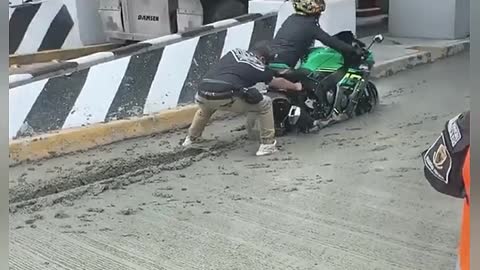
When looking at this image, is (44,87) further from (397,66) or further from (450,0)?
(450,0)

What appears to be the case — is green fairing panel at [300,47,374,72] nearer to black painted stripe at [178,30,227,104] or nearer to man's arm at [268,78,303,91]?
man's arm at [268,78,303,91]

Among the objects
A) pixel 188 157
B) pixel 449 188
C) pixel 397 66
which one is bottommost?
pixel 397 66

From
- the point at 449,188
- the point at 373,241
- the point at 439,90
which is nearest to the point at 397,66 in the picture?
the point at 439,90

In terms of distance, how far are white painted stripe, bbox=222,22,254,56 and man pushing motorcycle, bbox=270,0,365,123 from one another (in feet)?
3.55

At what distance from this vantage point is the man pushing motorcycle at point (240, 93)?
6.56 meters

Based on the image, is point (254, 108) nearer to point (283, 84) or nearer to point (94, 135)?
point (283, 84)

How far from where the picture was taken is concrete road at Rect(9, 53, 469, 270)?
457 centimetres

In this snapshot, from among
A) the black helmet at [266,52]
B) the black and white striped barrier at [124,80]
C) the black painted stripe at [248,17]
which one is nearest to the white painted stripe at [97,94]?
the black and white striped barrier at [124,80]

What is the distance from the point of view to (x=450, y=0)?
1145cm

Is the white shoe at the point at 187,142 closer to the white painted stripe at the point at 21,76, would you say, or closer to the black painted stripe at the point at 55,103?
the black painted stripe at the point at 55,103

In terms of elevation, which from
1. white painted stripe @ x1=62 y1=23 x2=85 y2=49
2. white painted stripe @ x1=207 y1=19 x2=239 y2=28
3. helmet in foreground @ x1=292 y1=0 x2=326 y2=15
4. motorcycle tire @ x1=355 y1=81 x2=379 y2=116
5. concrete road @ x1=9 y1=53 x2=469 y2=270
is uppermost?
helmet in foreground @ x1=292 y1=0 x2=326 y2=15

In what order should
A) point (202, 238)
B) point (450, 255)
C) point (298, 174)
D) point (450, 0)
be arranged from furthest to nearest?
point (450, 0) → point (298, 174) → point (202, 238) → point (450, 255)

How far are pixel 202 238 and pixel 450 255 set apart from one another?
1459 mm

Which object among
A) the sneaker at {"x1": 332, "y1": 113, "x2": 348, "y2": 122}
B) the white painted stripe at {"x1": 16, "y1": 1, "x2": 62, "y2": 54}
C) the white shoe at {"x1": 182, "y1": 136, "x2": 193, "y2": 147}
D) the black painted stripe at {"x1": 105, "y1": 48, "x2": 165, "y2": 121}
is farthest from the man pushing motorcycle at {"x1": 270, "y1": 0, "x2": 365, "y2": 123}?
the white painted stripe at {"x1": 16, "y1": 1, "x2": 62, "y2": 54}
